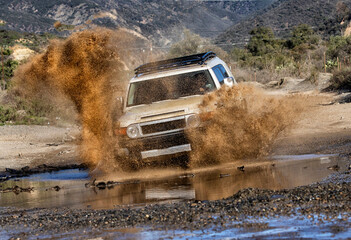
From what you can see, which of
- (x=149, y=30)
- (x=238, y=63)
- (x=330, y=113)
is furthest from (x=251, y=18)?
(x=330, y=113)

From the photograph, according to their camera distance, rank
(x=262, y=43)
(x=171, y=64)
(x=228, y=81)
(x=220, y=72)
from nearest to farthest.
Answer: (x=228, y=81) → (x=171, y=64) → (x=220, y=72) → (x=262, y=43)

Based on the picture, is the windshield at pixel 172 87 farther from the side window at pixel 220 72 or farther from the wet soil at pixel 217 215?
the wet soil at pixel 217 215

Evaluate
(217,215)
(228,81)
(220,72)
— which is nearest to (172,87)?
(228,81)

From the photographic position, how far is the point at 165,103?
36.9ft

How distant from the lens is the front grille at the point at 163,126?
10.6 m

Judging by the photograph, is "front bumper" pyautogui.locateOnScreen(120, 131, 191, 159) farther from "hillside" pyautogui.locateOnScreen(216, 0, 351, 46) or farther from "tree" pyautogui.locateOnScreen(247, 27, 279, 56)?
"hillside" pyautogui.locateOnScreen(216, 0, 351, 46)

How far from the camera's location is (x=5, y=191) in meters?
11.0

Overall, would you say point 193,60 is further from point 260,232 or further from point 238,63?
point 238,63

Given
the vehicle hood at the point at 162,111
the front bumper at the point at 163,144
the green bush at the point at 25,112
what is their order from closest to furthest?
the front bumper at the point at 163,144 → the vehicle hood at the point at 162,111 → the green bush at the point at 25,112

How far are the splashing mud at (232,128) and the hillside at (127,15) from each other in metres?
54.0

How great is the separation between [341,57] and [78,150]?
105 ft

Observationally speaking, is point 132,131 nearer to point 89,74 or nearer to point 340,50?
point 89,74

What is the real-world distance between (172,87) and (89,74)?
3.34 m

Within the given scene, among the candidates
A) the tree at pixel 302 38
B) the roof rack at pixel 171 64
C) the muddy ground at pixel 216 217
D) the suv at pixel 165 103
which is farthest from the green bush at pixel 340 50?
the muddy ground at pixel 216 217
